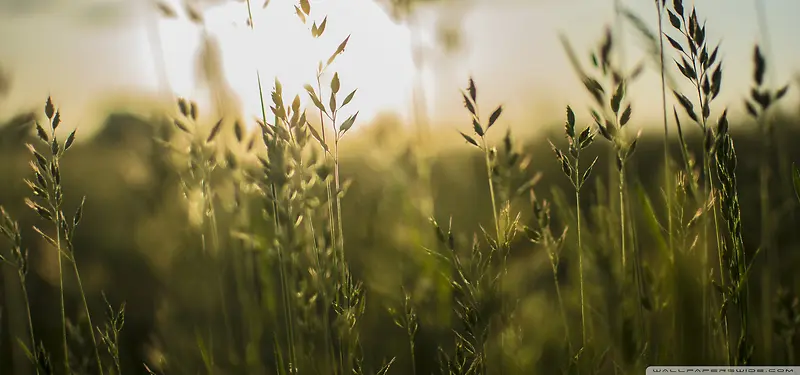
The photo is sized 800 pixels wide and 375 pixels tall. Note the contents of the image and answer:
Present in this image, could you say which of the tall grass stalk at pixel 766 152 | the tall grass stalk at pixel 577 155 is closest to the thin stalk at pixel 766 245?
the tall grass stalk at pixel 766 152

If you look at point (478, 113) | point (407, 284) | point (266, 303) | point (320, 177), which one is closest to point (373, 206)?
point (407, 284)

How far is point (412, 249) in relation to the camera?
1421 mm

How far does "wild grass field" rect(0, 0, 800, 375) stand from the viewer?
983 millimetres

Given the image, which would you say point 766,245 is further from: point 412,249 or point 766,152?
point 412,249

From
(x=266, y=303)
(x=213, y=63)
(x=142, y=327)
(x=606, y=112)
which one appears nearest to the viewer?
(x=606, y=112)

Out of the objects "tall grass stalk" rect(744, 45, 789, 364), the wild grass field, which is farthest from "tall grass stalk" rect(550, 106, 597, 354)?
"tall grass stalk" rect(744, 45, 789, 364)

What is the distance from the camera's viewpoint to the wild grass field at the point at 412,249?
983mm

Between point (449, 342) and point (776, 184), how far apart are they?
862 millimetres

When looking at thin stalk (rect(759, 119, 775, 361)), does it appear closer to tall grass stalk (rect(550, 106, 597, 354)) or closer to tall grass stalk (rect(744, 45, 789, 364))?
tall grass stalk (rect(744, 45, 789, 364))

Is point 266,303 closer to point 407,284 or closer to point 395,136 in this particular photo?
point 407,284

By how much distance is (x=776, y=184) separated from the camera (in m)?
1.36

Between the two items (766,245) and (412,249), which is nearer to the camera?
(766,245)

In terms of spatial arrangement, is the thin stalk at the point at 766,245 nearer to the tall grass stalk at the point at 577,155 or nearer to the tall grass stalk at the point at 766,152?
the tall grass stalk at the point at 766,152

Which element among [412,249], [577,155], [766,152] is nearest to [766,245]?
[766,152]
